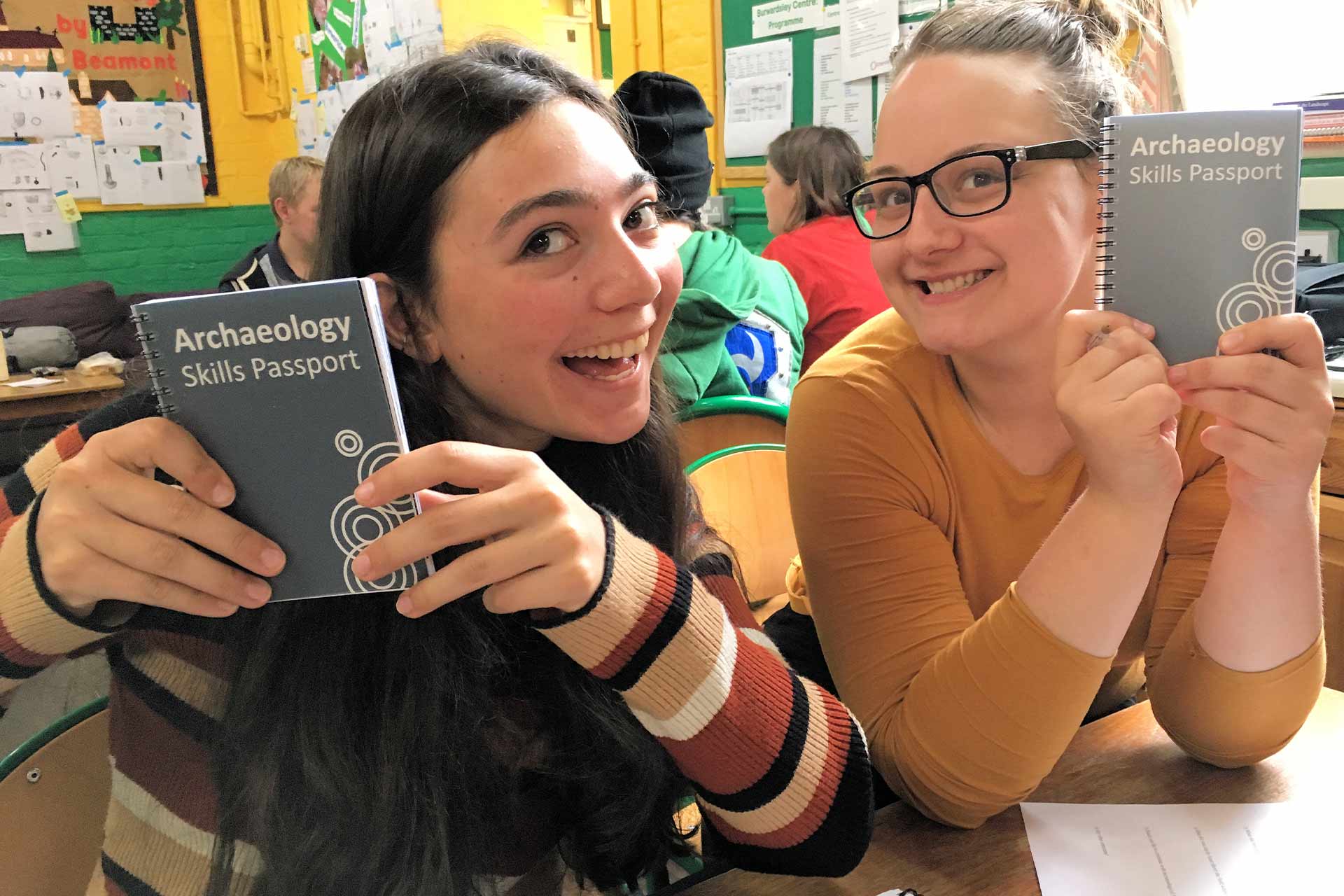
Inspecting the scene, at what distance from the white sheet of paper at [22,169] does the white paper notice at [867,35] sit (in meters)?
4.29

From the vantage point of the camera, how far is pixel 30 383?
341 cm

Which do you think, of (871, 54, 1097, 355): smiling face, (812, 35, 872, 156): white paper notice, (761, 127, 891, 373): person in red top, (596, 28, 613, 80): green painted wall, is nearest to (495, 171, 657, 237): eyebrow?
(871, 54, 1097, 355): smiling face

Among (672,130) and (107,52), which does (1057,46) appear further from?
(107,52)

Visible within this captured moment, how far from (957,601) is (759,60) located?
3.35 m

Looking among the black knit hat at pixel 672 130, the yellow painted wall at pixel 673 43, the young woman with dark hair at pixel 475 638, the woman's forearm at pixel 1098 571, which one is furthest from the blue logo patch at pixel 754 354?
the yellow painted wall at pixel 673 43

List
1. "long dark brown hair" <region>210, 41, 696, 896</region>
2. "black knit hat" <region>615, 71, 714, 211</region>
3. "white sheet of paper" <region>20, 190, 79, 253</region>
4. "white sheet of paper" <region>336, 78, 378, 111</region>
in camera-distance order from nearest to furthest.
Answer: "long dark brown hair" <region>210, 41, 696, 896</region> < "black knit hat" <region>615, 71, 714, 211</region> < "white sheet of paper" <region>336, 78, 378, 111</region> < "white sheet of paper" <region>20, 190, 79, 253</region>

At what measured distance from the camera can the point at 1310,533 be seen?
2.98ft

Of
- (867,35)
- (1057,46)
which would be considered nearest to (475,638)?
(1057,46)

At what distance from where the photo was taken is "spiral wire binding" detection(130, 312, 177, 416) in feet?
1.89

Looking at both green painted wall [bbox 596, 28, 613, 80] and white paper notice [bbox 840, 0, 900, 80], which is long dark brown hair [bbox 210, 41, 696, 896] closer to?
white paper notice [bbox 840, 0, 900, 80]

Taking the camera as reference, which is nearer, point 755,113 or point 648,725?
point 648,725

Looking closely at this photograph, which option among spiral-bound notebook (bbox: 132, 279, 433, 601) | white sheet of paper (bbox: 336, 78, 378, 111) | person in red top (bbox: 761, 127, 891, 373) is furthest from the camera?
white sheet of paper (bbox: 336, 78, 378, 111)

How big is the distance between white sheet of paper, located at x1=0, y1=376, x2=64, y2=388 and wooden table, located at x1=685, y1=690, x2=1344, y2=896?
3372 mm

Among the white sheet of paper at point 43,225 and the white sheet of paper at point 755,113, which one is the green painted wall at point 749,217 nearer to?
the white sheet of paper at point 755,113
